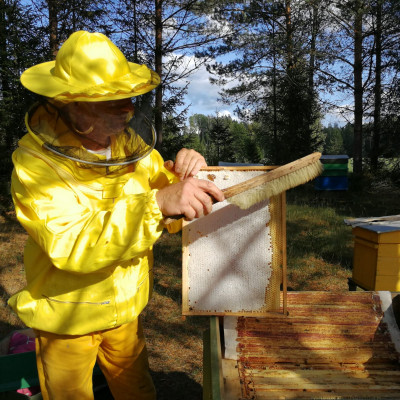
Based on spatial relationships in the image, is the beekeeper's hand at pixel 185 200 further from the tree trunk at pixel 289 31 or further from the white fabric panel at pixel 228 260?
the tree trunk at pixel 289 31

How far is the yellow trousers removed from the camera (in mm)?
1509

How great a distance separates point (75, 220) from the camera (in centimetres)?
125

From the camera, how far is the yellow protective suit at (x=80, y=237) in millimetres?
1142

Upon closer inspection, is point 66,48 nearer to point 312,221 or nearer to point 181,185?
point 181,185

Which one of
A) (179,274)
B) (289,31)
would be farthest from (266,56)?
(179,274)

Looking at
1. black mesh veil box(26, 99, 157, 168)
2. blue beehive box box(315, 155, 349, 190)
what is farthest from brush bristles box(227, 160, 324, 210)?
blue beehive box box(315, 155, 349, 190)

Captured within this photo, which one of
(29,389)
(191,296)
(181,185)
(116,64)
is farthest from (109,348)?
(116,64)

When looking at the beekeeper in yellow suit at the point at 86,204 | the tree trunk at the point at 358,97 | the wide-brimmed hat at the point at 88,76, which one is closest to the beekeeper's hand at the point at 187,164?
the beekeeper in yellow suit at the point at 86,204

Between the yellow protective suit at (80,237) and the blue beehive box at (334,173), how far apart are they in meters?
8.88

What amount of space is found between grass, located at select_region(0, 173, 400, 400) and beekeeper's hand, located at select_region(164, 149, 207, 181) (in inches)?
71.8

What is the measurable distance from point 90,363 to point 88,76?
117 cm

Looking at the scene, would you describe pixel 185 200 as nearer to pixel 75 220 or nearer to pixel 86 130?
pixel 75 220

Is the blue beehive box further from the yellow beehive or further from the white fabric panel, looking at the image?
the white fabric panel

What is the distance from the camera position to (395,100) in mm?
12531
